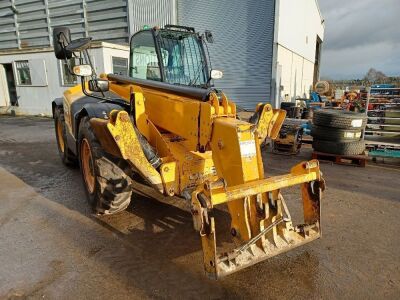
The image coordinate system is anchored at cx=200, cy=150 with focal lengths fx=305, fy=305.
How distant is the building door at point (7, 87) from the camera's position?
659 inches

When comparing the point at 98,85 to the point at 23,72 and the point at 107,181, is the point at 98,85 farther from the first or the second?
the point at 23,72

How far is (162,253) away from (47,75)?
47.8 ft

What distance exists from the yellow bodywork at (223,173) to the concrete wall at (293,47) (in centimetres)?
1212

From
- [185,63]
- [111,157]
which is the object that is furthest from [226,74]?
[111,157]

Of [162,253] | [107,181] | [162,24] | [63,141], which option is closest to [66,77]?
[162,24]

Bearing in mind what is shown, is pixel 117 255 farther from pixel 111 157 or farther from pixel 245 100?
pixel 245 100

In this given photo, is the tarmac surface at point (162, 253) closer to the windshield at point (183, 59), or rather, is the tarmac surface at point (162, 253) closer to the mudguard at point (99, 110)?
the mudguard at point (99, 110)

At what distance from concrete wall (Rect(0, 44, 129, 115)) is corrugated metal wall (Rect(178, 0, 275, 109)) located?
14.1ft

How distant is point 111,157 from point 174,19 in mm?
13707

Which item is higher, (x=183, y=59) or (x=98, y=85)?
(x=183, y=59)

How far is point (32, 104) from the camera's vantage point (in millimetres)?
16094

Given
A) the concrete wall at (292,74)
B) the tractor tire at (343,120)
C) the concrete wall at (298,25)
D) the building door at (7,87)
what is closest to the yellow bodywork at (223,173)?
the tractor tire at (343,120)

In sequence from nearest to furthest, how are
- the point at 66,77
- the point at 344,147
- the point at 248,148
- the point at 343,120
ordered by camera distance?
the point at 248,148, the point at 343,120, the point at 344,147, the point at 66,77

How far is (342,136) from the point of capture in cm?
649
